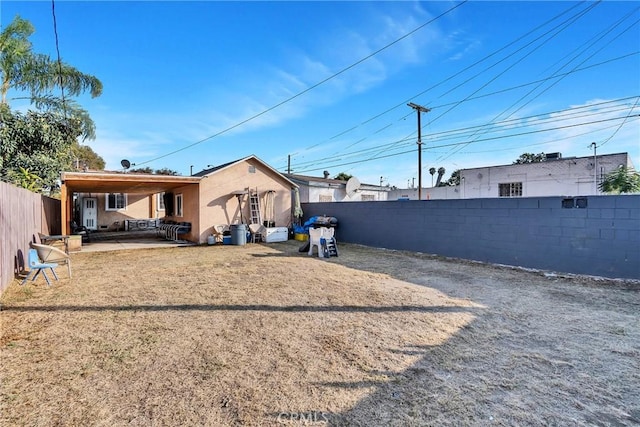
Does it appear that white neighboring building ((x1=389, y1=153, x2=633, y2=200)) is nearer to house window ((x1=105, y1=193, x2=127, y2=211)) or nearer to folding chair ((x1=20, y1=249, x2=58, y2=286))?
folding chair ((x1=20, y1=249, x2=58, y2=286))

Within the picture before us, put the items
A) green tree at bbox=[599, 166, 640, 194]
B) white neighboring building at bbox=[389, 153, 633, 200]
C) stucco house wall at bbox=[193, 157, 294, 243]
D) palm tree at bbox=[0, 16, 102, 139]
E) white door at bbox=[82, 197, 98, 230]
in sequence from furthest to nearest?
white door at bbox=[82, 197, 98, 230]
white neighboring building at bbox=[389, 153, 633, 200]
stucco house wall at bbox=[193, 157, 294, 243]
palm tree at bbox=[0, 16, 102, 139]
green tree at bbox=[599, 166, 640, 194]

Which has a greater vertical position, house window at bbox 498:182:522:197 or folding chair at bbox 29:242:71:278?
house window at bbox 498:182:522:197

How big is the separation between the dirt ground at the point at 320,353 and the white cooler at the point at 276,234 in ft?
23.7

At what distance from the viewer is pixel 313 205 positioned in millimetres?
15492

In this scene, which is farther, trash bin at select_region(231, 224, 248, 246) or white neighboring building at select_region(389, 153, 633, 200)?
white neighboring building at select_region(389, 153, 633, 200)

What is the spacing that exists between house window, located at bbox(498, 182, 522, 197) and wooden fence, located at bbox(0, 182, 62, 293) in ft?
66.7

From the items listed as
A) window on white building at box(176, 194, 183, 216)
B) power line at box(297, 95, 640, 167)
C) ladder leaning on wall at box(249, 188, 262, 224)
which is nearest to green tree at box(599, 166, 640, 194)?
power line at box(297, 95, 640, 167)

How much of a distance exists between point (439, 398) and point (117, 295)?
5.38 metres

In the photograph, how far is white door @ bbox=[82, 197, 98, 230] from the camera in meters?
18.5

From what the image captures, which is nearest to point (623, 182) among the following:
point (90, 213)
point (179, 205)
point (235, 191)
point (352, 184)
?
point (352, 184)

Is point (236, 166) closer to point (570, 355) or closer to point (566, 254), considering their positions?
point (566, 254)

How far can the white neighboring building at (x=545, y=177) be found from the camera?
14898mm

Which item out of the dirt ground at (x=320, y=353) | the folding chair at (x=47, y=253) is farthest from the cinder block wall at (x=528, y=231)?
the folding chair at (x=47, y=253)

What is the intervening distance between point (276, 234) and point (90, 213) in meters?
13.0
